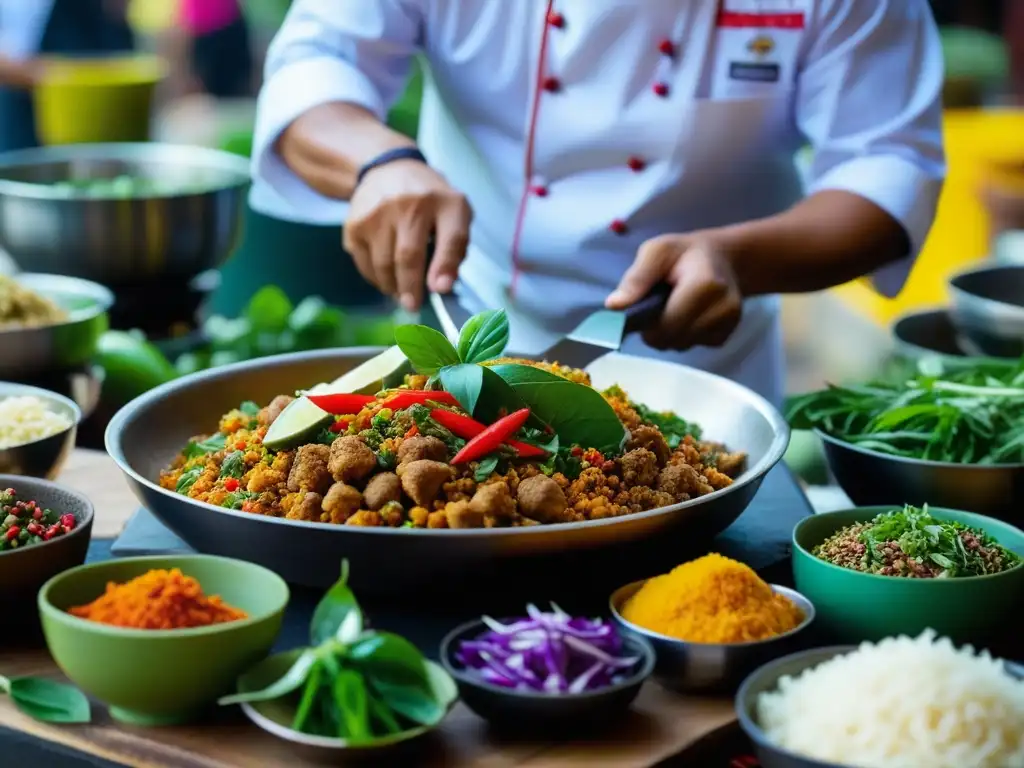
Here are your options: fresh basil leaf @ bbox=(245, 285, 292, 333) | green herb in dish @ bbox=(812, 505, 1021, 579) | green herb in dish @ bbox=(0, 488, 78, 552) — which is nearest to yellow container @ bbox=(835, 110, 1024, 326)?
fresh basil leaf @ bbox=(245, 285, 292, 333)

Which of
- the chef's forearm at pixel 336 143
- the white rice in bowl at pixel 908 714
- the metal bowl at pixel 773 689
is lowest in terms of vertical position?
the metal bowl at pixel 773 689

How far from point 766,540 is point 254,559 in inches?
25.7

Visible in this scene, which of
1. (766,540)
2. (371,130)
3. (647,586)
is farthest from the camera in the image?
(371,130)

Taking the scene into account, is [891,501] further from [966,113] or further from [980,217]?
[966,113]

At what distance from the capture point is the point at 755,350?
2.66 metres

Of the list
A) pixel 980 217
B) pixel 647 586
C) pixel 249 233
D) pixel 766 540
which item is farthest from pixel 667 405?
pixel 980 217

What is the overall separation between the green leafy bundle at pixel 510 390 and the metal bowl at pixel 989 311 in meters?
1.23

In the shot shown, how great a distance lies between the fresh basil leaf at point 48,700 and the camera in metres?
1.31

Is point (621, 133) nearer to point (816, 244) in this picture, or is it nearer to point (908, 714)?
point (816, 244)

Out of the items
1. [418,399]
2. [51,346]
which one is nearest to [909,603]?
[418,399]

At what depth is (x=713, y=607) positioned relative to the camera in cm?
135

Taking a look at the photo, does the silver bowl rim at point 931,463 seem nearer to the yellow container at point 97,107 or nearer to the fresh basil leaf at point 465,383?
the fresh basil leaf at point 465,383

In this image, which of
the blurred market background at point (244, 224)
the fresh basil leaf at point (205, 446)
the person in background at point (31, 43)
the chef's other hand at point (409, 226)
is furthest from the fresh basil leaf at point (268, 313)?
the person in background at point (31, 43)

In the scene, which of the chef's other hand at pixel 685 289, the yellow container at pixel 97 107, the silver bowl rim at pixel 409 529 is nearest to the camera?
the silver bowl rim at pixel 409 529
